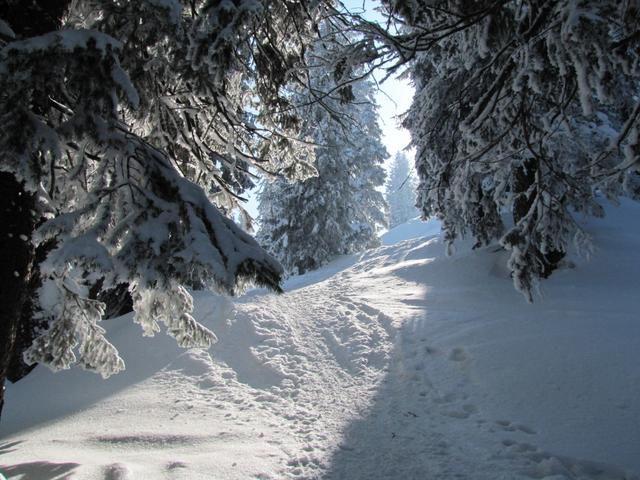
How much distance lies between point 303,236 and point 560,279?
46.0ft

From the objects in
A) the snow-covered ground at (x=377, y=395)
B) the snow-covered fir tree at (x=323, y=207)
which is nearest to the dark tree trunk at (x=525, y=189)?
the snow-covered ground at (x=377, y=395)

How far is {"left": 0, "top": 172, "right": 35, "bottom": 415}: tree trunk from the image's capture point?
274 centimetres

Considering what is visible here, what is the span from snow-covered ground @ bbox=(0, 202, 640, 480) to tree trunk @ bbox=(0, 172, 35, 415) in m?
1.81

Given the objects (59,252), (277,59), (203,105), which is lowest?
(59,252)

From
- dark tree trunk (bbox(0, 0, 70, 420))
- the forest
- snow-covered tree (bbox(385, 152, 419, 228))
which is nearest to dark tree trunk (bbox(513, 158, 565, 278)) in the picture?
the forest

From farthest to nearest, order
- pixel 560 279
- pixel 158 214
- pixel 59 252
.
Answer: pixel 560 279, pixel 158 214, pixel 59 252

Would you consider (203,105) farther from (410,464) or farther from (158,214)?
(410,464)

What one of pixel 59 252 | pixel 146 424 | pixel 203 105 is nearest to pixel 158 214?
pixel 59 252

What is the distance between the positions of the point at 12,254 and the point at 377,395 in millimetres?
A: 4363

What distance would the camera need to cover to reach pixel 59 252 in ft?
7.42

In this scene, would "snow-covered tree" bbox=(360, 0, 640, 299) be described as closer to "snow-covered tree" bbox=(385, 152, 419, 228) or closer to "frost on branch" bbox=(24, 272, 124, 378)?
"frost on branch" bbox=(24, 272, 124, 378)

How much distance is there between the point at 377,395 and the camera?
17.7 ft

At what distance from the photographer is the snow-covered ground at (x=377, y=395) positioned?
3828 mm

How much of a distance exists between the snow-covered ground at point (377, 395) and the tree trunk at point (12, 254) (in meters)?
1.81
